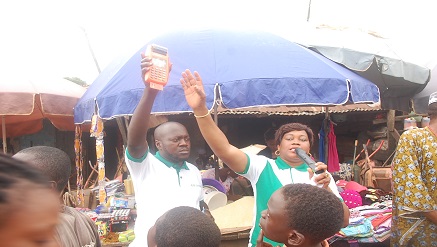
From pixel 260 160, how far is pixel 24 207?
1.79m

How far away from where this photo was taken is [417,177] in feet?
9.40

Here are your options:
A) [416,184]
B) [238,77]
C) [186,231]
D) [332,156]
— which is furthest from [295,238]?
[332,156]

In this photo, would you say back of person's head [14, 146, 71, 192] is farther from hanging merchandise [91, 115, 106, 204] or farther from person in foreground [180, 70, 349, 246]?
hanging merchandise [91, 115, 106, 204]

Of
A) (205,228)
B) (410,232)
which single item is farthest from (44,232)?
(410,232)

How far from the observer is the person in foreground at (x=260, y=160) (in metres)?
2.12

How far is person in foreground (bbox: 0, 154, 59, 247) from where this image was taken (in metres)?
0.57

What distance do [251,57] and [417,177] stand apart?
77.4 inches

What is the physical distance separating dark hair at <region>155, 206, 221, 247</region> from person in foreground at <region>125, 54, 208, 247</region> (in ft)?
2.31

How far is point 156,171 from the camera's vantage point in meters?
2.45

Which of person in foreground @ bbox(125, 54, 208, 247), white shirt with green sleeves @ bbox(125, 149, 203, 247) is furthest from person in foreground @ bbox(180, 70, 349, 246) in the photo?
white shirt with green sleeves @ bbox(125, 149, 203, 247)

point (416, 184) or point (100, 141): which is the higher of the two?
point (416, 184)

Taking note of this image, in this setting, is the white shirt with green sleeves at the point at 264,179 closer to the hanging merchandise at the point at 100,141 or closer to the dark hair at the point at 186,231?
the dark hair at the point at 186,231

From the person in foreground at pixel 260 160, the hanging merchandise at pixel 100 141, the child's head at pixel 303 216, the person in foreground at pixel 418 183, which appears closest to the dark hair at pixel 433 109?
the person in foreground at pixel 418 183

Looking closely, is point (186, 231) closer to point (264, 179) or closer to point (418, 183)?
point (264, 179)
